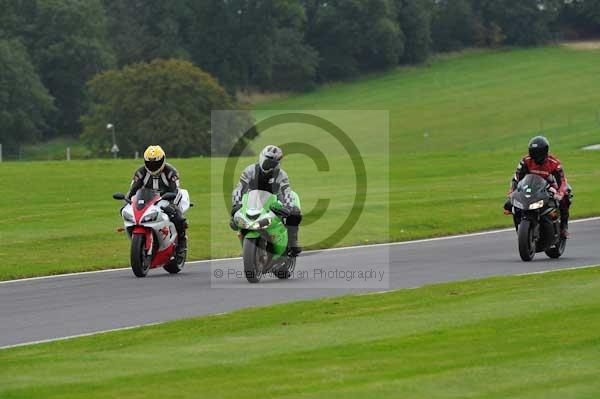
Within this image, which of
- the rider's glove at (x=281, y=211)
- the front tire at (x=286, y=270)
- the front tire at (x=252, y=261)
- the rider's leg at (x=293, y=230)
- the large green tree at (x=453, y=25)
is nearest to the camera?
the front tire at (x=252, y=261)

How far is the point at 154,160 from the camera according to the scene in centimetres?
2019

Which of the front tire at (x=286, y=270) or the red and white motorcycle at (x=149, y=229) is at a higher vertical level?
the red and white motorcycle at (x=149, y=229)

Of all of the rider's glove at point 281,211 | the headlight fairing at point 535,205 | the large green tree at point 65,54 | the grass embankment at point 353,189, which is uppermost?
the large green tree at point 65,54

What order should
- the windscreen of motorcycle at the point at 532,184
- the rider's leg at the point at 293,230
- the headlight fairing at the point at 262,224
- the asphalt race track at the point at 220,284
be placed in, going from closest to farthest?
1. the asphalt race track at the point at 220,284
2. the headlight fairing at the point at 262,224
3. the rider's leg at the point at 293,230
4. the windscreen of motorcycle at the point at 532,184

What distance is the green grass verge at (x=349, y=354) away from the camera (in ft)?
35.3

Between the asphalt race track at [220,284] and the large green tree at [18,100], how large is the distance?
70640 millimetres

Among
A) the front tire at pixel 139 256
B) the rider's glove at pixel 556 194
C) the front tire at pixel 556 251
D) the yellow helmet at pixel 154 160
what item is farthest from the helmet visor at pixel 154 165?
the front tire at pixel 556 251

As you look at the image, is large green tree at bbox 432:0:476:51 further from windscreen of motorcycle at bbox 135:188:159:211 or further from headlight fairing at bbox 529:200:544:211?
windscreen of motorcycle at bbox 135:188:159:211

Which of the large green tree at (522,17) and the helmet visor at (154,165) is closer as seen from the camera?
the helmet visor at (154,165)

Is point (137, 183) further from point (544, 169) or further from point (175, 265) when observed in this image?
point (544, 169)

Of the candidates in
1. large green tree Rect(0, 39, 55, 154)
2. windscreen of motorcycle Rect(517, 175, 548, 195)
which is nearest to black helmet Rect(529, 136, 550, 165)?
windscreen of motorcycle Rect(517, 175, 548, 195)

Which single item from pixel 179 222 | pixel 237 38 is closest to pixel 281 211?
pixel 179 222

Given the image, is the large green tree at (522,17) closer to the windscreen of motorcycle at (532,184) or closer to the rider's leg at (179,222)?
the windscreen of motorcycle at (532,184)

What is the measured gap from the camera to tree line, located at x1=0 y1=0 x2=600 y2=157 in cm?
10219
